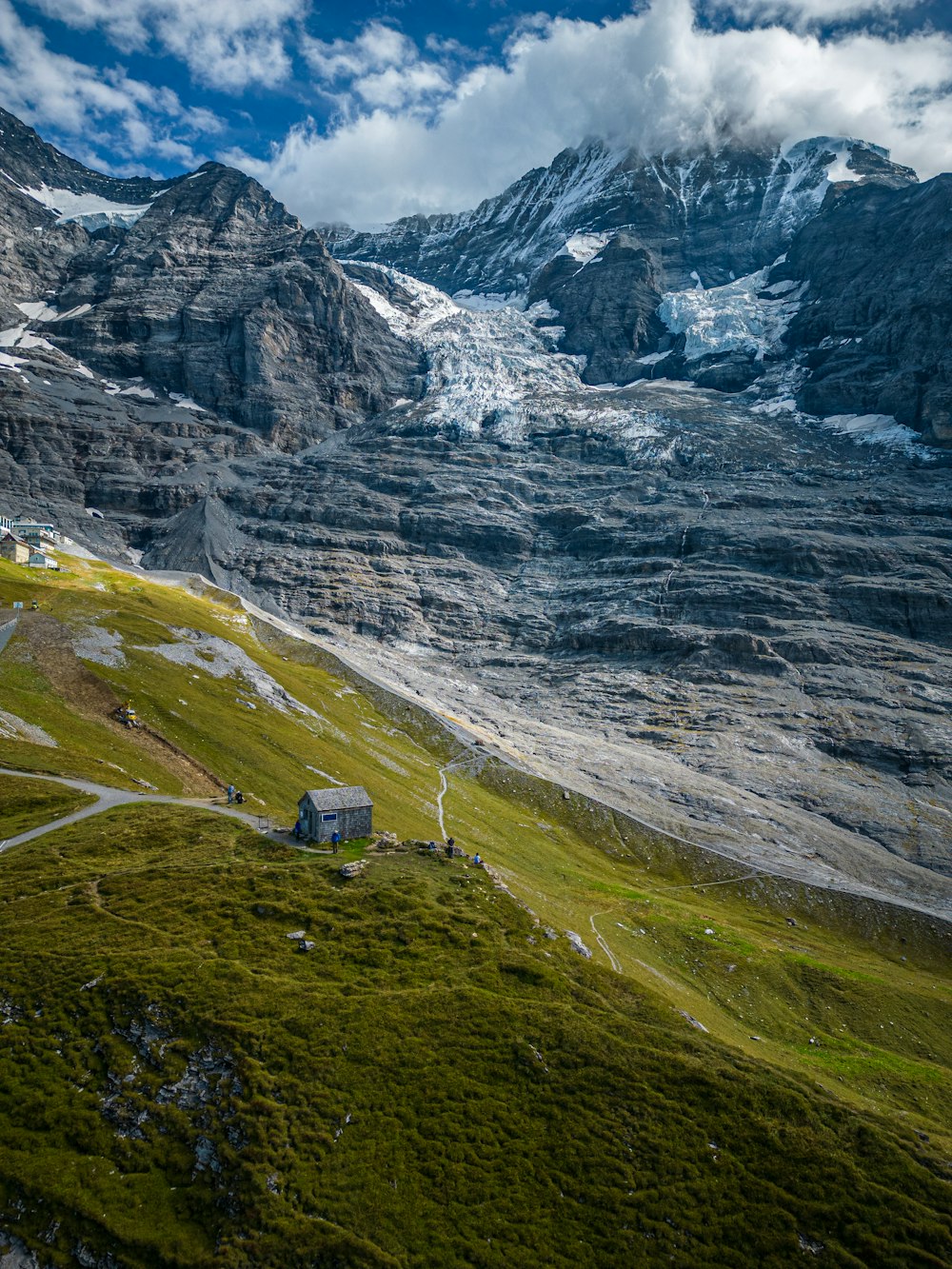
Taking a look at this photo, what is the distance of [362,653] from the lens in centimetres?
18725

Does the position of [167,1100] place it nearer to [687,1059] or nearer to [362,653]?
[687,1059]

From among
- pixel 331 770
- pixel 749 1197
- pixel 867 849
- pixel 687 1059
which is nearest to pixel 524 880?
pixel 331 770

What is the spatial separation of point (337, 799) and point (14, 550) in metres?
128

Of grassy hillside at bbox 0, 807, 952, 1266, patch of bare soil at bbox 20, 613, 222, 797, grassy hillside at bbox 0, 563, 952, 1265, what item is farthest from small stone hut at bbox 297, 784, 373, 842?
patch of bare soil at bbox 20, 613, 222, 797

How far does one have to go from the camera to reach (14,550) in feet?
456

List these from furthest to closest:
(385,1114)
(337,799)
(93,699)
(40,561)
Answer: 1. (40,561)
2. (93,699)
3. (337,799)
4. (385,1114)

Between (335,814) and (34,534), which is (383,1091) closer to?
(335,814)

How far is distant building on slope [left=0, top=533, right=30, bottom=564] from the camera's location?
137875 mm

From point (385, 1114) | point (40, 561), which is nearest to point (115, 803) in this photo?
point (385, 1114)

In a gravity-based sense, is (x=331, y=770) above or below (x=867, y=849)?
above

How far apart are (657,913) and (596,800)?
133ft

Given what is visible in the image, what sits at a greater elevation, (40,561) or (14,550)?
(14,550)

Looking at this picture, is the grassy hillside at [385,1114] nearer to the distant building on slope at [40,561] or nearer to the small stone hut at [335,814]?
the small stone hut at [335,814]

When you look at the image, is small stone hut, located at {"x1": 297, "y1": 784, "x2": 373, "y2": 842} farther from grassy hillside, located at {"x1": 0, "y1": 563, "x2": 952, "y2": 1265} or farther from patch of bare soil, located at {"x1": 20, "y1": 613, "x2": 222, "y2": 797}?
patch of bare soil, located at {"x1": 20, "y1": 613, "x2": 222, "y2": 797}
